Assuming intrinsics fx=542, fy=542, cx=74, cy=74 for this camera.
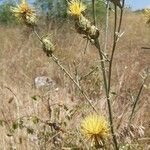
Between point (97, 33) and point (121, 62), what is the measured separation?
6531 millimetres

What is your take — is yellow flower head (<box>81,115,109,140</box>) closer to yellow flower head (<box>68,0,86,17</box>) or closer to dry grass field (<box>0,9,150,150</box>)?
dry grass field (<box>0,9,150,150</box>)

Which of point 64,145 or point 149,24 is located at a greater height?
point 149,24

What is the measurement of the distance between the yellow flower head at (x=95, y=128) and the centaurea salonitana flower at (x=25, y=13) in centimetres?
75

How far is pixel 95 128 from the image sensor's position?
187 cm

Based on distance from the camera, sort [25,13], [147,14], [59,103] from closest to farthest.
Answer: [147,14] < [25,13] < [59,103]

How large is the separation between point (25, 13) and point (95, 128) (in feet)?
2.72

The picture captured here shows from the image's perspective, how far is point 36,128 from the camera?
384 centimetres

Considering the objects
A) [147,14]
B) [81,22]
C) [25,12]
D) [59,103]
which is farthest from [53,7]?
[81,22]

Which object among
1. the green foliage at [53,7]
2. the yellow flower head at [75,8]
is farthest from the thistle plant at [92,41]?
the green foliage at [53,7]

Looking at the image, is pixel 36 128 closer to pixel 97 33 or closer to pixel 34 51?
pixel 97 33

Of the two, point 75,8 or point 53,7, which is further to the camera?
point 53,7

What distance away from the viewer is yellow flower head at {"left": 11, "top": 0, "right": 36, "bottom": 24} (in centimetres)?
248

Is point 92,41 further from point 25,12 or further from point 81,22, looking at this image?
point 25,12

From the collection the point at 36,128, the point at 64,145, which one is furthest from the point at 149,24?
the point at 36,128
